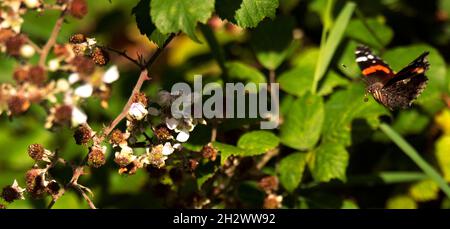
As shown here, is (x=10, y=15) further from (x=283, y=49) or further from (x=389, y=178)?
(x=389, y=178)

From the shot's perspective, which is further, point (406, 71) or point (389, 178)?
point (389, 178)

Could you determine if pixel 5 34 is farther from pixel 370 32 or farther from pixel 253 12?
pixel 370 32

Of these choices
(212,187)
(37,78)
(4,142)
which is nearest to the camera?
(37,78)

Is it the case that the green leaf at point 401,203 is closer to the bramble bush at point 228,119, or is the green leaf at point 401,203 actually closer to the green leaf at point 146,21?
the bramble bush at point 228,119

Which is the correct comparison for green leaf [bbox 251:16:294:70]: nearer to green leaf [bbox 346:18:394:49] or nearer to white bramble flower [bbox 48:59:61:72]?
green leaf [bbox 346:18:394:49]

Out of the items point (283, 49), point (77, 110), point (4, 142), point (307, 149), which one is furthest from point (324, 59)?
point (4, 142)

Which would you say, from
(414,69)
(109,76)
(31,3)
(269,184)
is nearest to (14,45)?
(31,3)

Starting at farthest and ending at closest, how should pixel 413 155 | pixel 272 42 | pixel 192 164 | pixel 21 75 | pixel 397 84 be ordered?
pixel 272 42 < pixel 413 155 < pixel 397 84 < pixel 192 164 < pixel 21 75

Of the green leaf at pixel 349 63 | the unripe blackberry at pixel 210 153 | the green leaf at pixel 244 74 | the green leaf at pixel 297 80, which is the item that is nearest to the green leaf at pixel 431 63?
the green leaf at pixel 349 63
